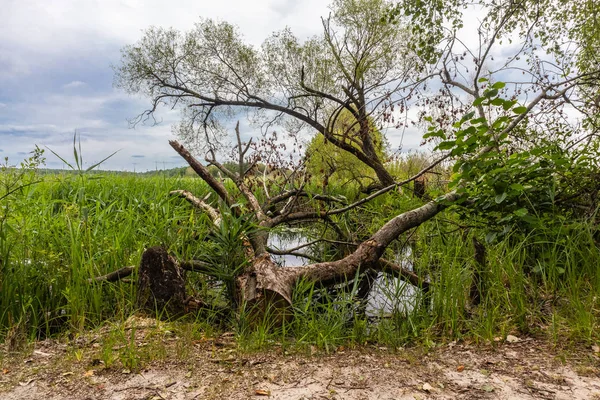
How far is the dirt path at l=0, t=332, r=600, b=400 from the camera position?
7.50 feet

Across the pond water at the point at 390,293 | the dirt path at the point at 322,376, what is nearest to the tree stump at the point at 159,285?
the dirt path at the point at 322,376

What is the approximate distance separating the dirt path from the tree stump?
2.48 ft

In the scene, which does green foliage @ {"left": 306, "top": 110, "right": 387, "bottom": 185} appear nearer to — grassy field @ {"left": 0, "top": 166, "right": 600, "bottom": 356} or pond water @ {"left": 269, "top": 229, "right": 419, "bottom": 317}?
pond water @ {"left": 269, "top": 229, "right": 419, "bottom": 317}

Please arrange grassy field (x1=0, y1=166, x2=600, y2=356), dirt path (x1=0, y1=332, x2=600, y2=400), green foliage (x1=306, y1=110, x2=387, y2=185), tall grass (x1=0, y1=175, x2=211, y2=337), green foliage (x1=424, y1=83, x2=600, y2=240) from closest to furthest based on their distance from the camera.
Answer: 1. dirt path (x1=0, y1=332, x2=600, y2=400)
2. grassy field (x1=0, y1=166, x2=600, y2=356)
3. tall grass (x1=0, y1=175, x2=211, y2=337)
4. green foliage (x1=424, y1=83, x2=600, y2=240)
5. green foliage (x1=306, y1=110, x2=387, y2=185)

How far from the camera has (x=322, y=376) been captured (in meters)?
2.46

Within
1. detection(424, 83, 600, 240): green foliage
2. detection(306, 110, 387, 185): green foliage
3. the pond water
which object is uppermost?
detection(306, 110, 387, 185): green foliage

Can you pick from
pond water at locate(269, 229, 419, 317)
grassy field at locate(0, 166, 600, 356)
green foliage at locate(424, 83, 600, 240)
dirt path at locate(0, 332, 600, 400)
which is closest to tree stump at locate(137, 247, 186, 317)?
grassy field at locate(0, 166, 600, 356)

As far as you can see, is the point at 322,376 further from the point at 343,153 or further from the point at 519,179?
the point at 343,153

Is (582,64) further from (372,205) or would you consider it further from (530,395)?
(530,395)

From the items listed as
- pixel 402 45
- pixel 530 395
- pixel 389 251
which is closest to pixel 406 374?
pixel 530 395

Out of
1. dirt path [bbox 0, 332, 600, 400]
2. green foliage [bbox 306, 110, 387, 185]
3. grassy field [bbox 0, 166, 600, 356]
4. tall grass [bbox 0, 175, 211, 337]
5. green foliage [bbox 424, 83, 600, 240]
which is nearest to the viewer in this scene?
dirt path [bbox 0, 332, 600, 400]

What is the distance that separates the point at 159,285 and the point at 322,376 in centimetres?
179

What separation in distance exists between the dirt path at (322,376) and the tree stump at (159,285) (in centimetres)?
76

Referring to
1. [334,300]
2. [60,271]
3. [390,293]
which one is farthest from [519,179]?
[60,271]
